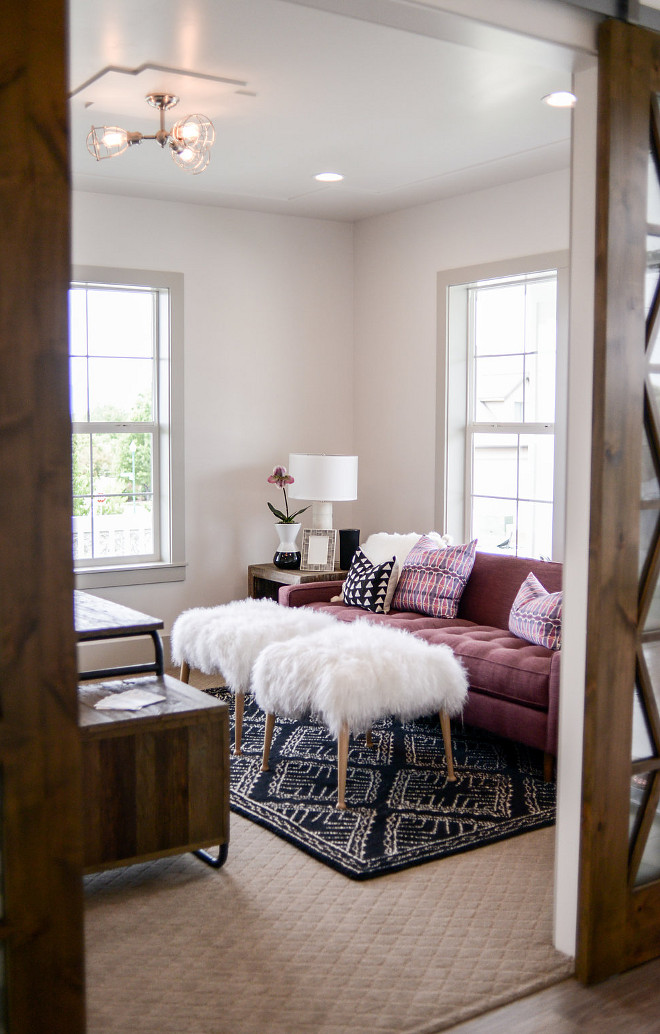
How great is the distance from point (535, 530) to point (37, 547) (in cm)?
426

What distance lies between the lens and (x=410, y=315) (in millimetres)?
6184

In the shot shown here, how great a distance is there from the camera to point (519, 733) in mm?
4125

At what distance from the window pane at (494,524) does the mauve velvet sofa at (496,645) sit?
44 cm

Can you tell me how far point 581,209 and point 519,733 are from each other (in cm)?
232

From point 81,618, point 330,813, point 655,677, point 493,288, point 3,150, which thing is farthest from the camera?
point 493,288

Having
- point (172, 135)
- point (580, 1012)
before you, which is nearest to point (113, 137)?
point (172, 135)

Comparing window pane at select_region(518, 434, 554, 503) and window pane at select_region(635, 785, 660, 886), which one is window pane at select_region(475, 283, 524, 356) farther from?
window pane at select_region(635, 785, 660, 886)

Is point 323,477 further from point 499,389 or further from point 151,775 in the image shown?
point 151,775

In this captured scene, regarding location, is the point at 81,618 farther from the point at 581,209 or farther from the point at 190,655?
the point at 581,209

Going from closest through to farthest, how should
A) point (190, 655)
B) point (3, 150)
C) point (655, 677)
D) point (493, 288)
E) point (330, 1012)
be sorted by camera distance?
point (3, 150) → point (330, 1012) → point (655, 677) → point (190, 655) → point (493, 288)

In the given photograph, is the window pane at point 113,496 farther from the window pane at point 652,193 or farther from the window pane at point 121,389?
the window pane at point 652,193

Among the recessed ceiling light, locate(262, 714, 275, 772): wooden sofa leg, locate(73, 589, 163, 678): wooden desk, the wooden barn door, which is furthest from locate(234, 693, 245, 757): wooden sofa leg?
the recessed ceiling light

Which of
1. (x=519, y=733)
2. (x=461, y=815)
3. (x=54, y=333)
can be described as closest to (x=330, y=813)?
(x=461, y=815)

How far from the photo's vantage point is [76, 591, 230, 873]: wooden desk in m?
3.03
